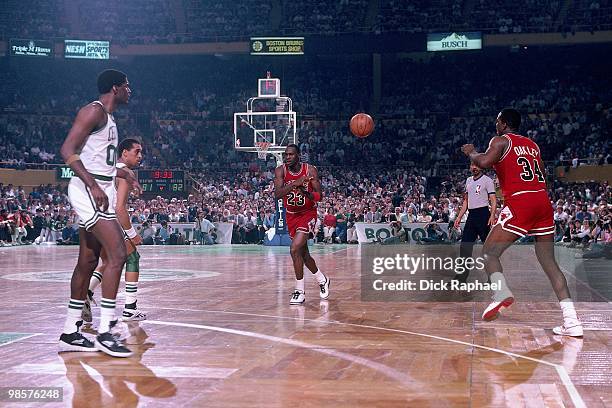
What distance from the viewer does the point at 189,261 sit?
18.1 meters

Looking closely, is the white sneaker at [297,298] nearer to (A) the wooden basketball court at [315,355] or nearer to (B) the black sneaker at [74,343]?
(A) the wooden basketball court at [315,355]

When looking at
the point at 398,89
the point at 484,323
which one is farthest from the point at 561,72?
the point at 484,323

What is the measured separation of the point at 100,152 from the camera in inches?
247

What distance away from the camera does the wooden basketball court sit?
4.63 meters

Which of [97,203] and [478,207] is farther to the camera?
[478,207]

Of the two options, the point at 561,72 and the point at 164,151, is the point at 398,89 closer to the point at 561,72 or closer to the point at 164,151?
the point at 561,72

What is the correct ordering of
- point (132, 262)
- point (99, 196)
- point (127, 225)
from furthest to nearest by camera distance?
point (132, 262)
point (127, 225)
point (99, 196)

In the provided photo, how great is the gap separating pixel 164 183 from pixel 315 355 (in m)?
29.2

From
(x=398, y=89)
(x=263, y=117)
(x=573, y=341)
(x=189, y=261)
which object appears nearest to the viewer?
(x=573, y=341)

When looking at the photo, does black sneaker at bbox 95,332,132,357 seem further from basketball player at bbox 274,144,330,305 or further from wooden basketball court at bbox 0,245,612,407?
basketball player at bbox 274,144,330,305

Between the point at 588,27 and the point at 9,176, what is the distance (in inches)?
1113

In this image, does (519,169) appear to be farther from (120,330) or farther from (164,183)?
(164,183)

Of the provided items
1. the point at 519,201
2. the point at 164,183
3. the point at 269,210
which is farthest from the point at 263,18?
the point at 519,201

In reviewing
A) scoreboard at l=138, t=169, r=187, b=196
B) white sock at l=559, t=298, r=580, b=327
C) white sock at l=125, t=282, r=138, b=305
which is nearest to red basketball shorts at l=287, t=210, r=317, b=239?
white sock at l=125, t=282, r=138, b=305
